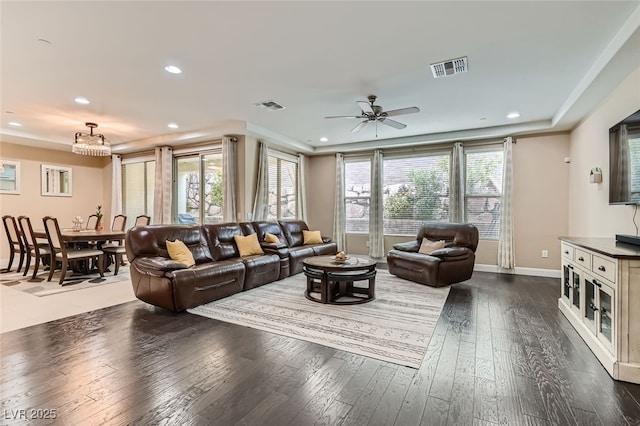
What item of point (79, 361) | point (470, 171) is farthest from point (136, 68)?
point (470, 171)

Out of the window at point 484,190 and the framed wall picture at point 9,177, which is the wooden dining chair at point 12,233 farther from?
the window at point 484,190

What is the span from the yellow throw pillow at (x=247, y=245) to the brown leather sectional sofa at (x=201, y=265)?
9 cm

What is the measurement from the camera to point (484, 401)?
194 centimetres

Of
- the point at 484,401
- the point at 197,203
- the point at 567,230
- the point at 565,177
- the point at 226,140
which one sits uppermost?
the point at 226,140

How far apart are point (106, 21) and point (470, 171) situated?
6322 millimetres

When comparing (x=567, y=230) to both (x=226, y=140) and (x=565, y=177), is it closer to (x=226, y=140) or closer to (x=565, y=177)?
(x=565, y=177)

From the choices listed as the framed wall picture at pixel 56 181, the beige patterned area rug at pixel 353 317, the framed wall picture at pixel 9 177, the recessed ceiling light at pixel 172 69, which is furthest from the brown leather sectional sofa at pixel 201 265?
the framed wall picture at pixel 56 181

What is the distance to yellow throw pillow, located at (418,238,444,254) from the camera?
5.28 meters

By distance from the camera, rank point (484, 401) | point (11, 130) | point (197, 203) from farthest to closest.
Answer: point (197, 203) → point (11, 130) → point (484, 401)

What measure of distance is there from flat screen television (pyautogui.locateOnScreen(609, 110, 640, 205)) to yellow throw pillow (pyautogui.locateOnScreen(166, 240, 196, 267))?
4974 millimetres

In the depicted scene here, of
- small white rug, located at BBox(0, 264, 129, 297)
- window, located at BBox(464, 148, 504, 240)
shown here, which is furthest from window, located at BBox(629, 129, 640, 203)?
small white rug, located at BBox(0, 264, 129, 297)

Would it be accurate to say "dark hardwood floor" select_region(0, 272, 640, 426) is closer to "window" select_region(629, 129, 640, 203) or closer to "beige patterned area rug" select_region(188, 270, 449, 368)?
"beige patterned area rug" select_region(188, 270, 449, 368)

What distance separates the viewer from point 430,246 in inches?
211

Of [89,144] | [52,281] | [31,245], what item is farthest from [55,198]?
[52,281]
